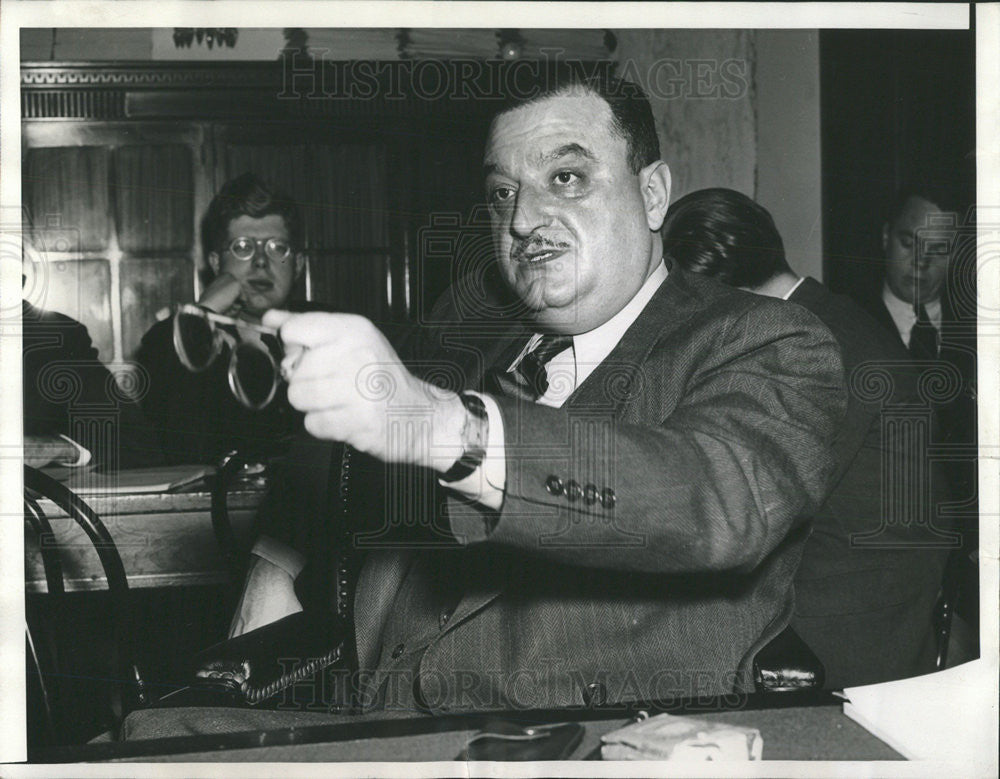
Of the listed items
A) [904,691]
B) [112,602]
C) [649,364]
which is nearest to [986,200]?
[649,364]

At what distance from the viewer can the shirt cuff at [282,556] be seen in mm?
Answer: 1129

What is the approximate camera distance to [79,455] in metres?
1.25

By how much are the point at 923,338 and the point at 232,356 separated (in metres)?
1.17

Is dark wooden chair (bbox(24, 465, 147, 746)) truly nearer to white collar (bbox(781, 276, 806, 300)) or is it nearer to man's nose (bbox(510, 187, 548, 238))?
man's nose (bbox(510, 187, 548, 238))

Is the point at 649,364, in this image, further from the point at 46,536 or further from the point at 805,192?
the point at 46,536

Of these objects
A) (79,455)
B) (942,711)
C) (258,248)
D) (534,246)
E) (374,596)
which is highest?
(258,248)

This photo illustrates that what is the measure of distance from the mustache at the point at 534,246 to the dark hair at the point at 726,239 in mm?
394

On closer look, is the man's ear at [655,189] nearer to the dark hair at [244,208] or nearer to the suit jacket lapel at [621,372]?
the suit jacket lapel at [621,372]

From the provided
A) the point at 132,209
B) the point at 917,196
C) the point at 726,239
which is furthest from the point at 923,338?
the point at 132,209

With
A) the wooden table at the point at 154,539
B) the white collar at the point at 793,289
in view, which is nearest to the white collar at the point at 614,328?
the white collar at the point at 793,289

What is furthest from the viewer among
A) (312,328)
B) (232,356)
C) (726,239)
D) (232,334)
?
(232,356)

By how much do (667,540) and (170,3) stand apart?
0.76 metres

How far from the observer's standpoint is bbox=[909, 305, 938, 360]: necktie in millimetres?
1211

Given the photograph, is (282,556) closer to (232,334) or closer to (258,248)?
(232,334)
